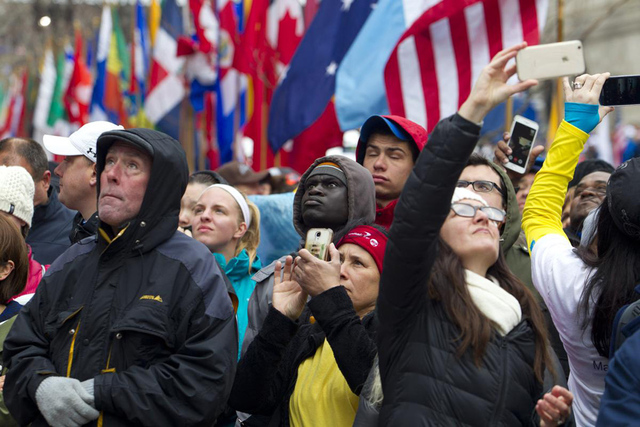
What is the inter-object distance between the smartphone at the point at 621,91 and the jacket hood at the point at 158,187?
175 cm

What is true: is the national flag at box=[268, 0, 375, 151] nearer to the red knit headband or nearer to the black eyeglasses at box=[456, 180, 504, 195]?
the black eyeglasses at box=[456, 180, 504, 195]

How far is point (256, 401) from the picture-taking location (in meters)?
3.71

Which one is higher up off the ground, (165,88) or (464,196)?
(464,196)

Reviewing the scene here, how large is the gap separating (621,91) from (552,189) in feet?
1.66

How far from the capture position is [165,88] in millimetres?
14445

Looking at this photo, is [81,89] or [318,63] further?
[81,89]

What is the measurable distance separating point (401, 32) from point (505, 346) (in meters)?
5.88

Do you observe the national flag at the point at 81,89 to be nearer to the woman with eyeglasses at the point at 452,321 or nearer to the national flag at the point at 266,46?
the national flag at the point at 266,46

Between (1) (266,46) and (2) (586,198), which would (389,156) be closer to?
(2) (586,198)

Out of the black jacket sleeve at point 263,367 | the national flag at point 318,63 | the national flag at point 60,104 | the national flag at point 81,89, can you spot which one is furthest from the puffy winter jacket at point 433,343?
the national flag at point 60,104

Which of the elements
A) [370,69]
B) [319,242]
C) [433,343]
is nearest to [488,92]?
[433,343]

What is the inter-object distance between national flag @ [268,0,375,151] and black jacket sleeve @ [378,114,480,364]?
6832 mm

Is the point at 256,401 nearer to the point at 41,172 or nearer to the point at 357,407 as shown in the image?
the point at 357,407

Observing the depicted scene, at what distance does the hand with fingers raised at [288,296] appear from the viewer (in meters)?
3.69
